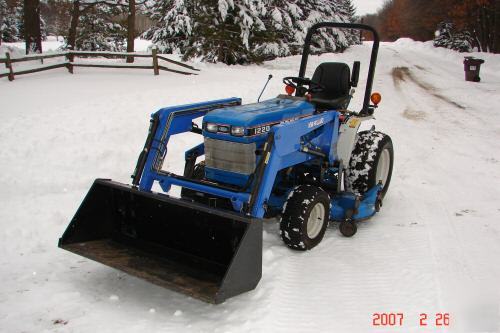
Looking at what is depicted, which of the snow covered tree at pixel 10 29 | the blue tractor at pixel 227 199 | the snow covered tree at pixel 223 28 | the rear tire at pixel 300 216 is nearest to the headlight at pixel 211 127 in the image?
the blue tractor at pixel 227 199

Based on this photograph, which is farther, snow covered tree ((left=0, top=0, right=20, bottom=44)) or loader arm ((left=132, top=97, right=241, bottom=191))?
snow covered tree ((left=0, top=0, right=20, bottom=44))

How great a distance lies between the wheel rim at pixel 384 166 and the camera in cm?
583

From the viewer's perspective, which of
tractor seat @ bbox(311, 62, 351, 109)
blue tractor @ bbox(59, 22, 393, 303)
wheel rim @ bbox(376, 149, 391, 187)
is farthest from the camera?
wheel rim @ bbox(376, 149, 391, 187)

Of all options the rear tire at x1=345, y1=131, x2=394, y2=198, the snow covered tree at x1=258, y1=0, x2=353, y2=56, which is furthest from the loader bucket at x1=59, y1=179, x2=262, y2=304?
the snow covered tree at x1=258, y1=0, x2=353, y2=56

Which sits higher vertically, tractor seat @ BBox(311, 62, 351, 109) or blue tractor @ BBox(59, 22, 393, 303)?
tractor seat @ BBox(311, 62, 351, 109)

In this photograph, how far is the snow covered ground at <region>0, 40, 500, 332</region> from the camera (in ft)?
11.0

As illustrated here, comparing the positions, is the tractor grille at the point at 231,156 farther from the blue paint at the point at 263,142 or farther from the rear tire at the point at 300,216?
the rear tire at the point at 300,216

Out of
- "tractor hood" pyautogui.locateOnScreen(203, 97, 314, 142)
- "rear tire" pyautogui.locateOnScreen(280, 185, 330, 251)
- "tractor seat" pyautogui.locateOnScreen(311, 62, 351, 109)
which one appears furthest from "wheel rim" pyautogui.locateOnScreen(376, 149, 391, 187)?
"rear tire" pyautogui.locateOnScreen(280, 185, 330, 251)

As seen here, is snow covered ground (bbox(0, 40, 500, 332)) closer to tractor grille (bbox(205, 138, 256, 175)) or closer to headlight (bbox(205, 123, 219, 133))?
tractor grille (bbox(205, 138, 256, 175))

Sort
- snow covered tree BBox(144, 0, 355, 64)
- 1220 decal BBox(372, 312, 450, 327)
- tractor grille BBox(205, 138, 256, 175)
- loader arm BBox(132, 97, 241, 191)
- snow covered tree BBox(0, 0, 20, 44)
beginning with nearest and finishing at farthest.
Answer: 1220 decal BBox(372, 312, 450, 327)
tractor grille BBox(205, 138, 256, 175)
loader arm BBox(132, 97, 241, 191)
snow covered tree BBox(144, 0, 355, 64)
snow covered tree BBox(0, 0, 20, 44)

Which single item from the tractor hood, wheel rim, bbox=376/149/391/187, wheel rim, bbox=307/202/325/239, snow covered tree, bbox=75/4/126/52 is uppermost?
snow covered tree, bbox=75/4/126/52

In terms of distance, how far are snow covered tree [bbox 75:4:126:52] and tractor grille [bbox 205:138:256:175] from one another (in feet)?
75.0

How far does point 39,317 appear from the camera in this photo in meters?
3.30

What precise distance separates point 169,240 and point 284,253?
40.9 inches
